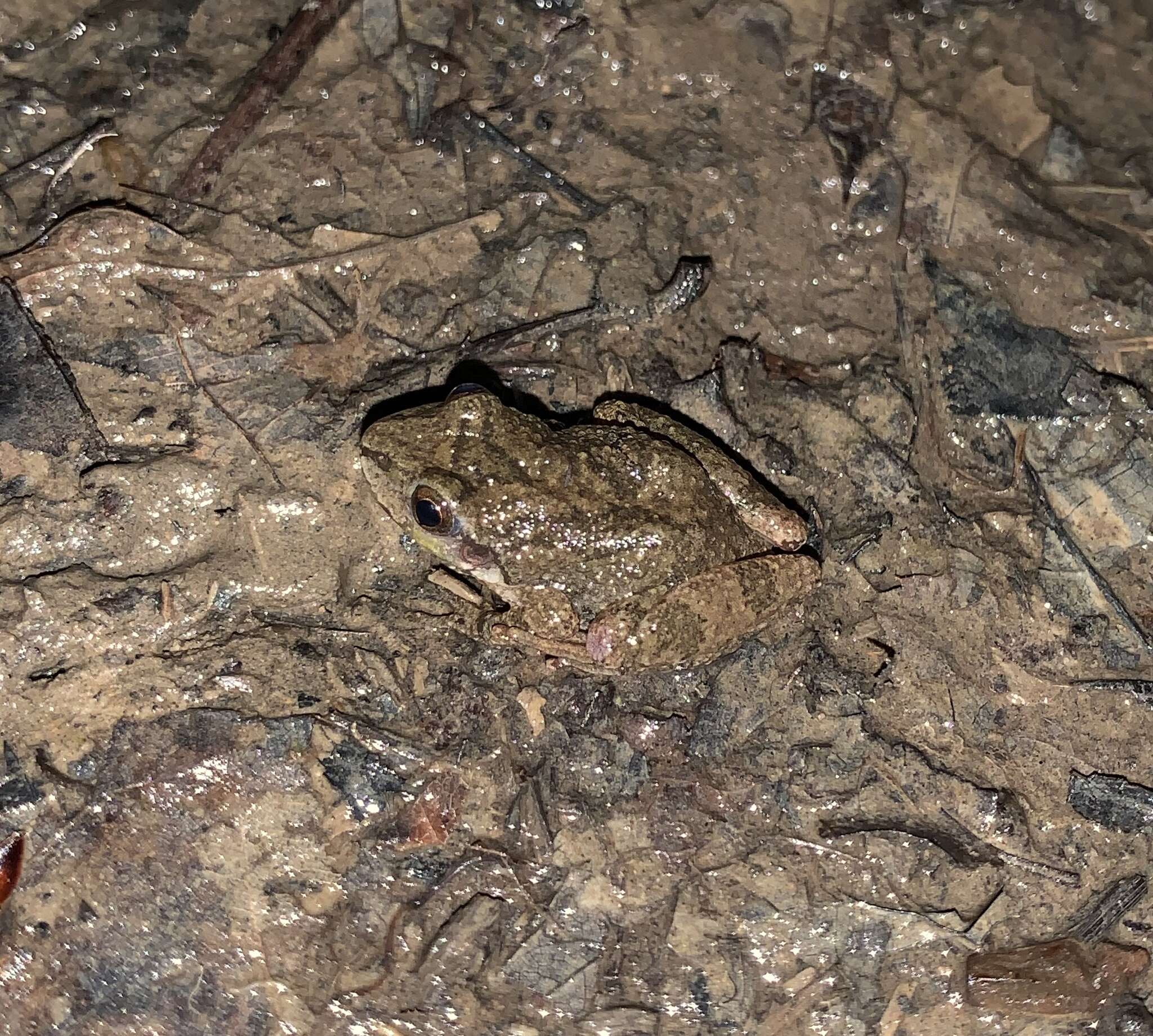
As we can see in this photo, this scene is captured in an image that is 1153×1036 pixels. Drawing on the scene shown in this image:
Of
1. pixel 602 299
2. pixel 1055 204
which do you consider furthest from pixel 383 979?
pixel 1055 204

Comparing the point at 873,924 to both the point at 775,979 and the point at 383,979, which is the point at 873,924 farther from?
the point at 383,979

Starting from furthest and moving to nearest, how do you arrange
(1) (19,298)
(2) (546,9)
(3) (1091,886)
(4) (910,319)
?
(2) (546,9), (4) (910,319), (1) (19,298), (3) (1091,886)

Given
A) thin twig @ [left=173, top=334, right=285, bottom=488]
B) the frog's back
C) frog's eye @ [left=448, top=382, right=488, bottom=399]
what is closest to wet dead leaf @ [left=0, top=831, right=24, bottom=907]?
thin twig @ [left=173, top=334, right=285, bottom=488]

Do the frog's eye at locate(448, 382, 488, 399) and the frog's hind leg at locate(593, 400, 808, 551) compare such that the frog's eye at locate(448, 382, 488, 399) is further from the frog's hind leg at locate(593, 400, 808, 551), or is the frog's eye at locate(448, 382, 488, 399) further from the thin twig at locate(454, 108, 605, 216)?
the thin twig at locate(454, 108, 605, 216)

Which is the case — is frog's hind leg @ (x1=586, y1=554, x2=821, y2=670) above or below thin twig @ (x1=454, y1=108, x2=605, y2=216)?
below

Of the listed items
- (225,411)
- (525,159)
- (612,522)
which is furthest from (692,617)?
(525,159)
